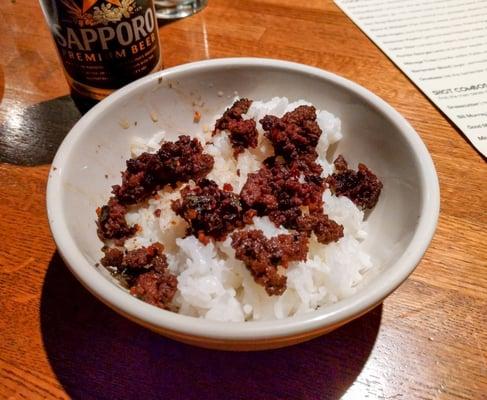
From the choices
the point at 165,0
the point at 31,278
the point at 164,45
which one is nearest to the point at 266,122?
the point at 31,278

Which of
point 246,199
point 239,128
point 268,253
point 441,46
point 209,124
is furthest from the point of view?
point 441,46

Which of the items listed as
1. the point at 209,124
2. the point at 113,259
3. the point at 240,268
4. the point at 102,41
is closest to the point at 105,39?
the point at 102,41

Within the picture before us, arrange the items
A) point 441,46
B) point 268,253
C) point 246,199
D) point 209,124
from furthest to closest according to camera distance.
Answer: point 441,46 → point 209,124 → point 246,199 → point 268,253

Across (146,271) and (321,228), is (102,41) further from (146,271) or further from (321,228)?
(321,228)

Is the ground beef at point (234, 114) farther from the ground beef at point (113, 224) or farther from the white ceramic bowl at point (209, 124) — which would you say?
the ground beef at point (113, 224)

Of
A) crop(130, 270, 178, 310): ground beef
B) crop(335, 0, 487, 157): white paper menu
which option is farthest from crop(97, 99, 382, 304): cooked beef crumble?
crop(335, 0, 487, 157): white paper menu

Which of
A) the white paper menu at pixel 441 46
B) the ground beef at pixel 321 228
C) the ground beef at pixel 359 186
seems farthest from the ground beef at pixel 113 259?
the white paper menu at pixel 441 46
